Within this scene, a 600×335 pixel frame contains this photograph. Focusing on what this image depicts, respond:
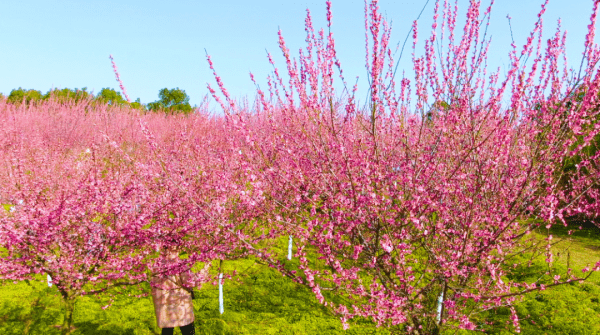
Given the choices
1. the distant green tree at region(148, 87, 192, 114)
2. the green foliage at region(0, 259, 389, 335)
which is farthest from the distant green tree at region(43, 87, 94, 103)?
the green foliage at region(0, 259, 389, 335)

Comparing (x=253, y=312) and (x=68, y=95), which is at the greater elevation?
(x=68, y=95)

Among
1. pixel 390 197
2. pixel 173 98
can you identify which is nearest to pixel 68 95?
pixel 173 98

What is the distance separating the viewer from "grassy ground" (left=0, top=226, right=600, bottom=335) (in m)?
5.36

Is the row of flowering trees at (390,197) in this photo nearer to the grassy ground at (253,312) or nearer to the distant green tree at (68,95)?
the grassy ground at (253,312)

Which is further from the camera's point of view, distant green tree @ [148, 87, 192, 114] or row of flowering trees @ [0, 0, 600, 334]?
distant green tree @ [148, 87, 192, 114]

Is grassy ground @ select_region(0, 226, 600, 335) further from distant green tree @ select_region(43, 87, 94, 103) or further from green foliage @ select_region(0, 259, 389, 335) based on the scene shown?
distant green tree @ select_region(43, 87, 94, 103)

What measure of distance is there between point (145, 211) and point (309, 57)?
298cm

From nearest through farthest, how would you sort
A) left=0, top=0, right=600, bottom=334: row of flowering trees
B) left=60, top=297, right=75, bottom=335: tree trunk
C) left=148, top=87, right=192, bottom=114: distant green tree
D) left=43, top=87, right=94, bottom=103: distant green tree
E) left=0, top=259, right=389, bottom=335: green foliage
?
left=0, top=0, right=600, bottom=334: row of flowering trees
left=60, top=297, right=75, bottom=335: tree trunk
left=0, top=259, right=389, bottom=335: green foliage
left=43, top=87, right=94, bottom=103: distant green tree
left=148, top=87, right=192, bottom=114: distant green tree

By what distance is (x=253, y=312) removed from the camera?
19.3 feet

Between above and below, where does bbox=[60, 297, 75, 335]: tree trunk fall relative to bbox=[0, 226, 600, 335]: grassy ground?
above

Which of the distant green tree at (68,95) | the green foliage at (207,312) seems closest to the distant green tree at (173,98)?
the distant green tree at (68,95)

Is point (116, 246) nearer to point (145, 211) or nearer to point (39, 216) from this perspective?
point (145, 211)

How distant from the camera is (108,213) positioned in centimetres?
479

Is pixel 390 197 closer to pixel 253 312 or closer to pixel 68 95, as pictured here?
pixel 253 312
